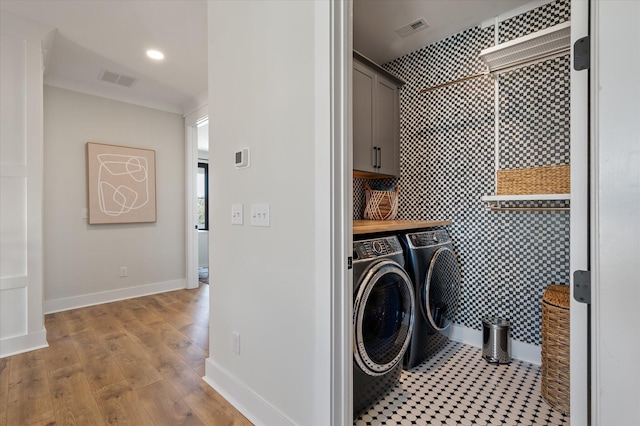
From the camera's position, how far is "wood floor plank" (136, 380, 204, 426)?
158 centimetres

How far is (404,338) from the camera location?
185 centimetres

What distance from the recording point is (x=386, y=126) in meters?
2.65

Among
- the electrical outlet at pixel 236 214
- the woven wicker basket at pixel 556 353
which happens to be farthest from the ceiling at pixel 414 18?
the woven wicker basket at pixel 556 353

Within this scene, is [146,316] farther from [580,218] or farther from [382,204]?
[580,218]

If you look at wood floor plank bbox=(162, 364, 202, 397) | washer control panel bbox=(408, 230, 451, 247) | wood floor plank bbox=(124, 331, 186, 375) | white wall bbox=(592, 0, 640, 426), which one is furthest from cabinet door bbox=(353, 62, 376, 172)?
wood floor plank bbox=(124, 331, 186, 375)

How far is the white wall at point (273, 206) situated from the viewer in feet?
4.13

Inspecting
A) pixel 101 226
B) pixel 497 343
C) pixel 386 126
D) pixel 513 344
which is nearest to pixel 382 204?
pixel 386 126

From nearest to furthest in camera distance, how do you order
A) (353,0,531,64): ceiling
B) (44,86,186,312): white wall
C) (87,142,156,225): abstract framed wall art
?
(353,0,531,64): ceiling < (44,86,186,312): white wall < (87,142,156,225): abstract framed wall art

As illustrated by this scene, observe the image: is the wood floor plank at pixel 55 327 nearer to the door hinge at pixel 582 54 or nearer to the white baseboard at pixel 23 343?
the white baseboard at pixel 23 343

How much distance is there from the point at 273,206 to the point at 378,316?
812mm

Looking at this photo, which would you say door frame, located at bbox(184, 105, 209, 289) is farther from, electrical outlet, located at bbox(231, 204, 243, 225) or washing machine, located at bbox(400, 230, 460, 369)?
washing machine, located at bbox(400, 230, 460, 369)

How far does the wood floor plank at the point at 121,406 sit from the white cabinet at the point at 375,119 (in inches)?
77.6

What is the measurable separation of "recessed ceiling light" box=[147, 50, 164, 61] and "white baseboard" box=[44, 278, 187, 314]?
2714mm

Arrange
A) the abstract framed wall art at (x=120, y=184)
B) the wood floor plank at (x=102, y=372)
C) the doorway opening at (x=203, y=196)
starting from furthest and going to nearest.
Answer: the doorway opening at (x=203, y=196) < the abstract framed wall art at (x=120, y=184) < the wood floor plank at (x=102, y=372)
